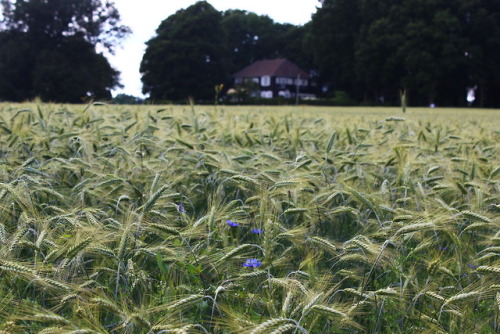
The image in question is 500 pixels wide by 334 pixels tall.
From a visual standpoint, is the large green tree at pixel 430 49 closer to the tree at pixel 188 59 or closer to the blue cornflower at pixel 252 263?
the tree at pixel 188 59

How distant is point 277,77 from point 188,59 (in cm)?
2261

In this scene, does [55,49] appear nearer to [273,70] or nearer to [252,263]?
[273,70]

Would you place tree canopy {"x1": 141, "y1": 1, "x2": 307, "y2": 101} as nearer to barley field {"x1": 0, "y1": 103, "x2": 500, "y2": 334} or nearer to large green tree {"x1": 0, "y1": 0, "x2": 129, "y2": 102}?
large green tree {"x1": 0, "y1": 0, "x2": 129, "y2": 102}

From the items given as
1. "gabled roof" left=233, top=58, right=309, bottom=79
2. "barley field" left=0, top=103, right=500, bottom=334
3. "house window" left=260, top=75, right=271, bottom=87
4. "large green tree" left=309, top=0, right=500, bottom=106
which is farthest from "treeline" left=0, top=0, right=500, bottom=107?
"barley field" left=0, top=103, right=500, bottom=334

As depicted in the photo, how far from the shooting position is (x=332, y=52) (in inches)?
2126

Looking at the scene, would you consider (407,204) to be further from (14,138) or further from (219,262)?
(14,138)

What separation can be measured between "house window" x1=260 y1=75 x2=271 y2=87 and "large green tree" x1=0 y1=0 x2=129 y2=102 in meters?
33.4

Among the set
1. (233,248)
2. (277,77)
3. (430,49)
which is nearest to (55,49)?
(430,49)

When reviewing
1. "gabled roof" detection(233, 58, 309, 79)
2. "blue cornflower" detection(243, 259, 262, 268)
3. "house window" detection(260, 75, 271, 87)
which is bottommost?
"blue cornflower" detection(243, 259, 262, 268)

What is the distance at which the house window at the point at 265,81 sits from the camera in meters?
78.2

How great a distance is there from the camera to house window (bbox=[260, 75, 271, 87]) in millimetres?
78169

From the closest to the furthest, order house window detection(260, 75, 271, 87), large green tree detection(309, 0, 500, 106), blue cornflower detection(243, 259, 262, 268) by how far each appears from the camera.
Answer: blue cornflower detection(243, 259, 262, 268) → large green tree detection(309, 0, 500, 106) → house window detection(260, 75, 271, 87)

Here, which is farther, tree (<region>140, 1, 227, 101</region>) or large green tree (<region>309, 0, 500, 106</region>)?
tree (<region>140, 1, 227, 101</region>)

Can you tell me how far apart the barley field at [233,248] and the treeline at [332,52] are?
3725 cm
